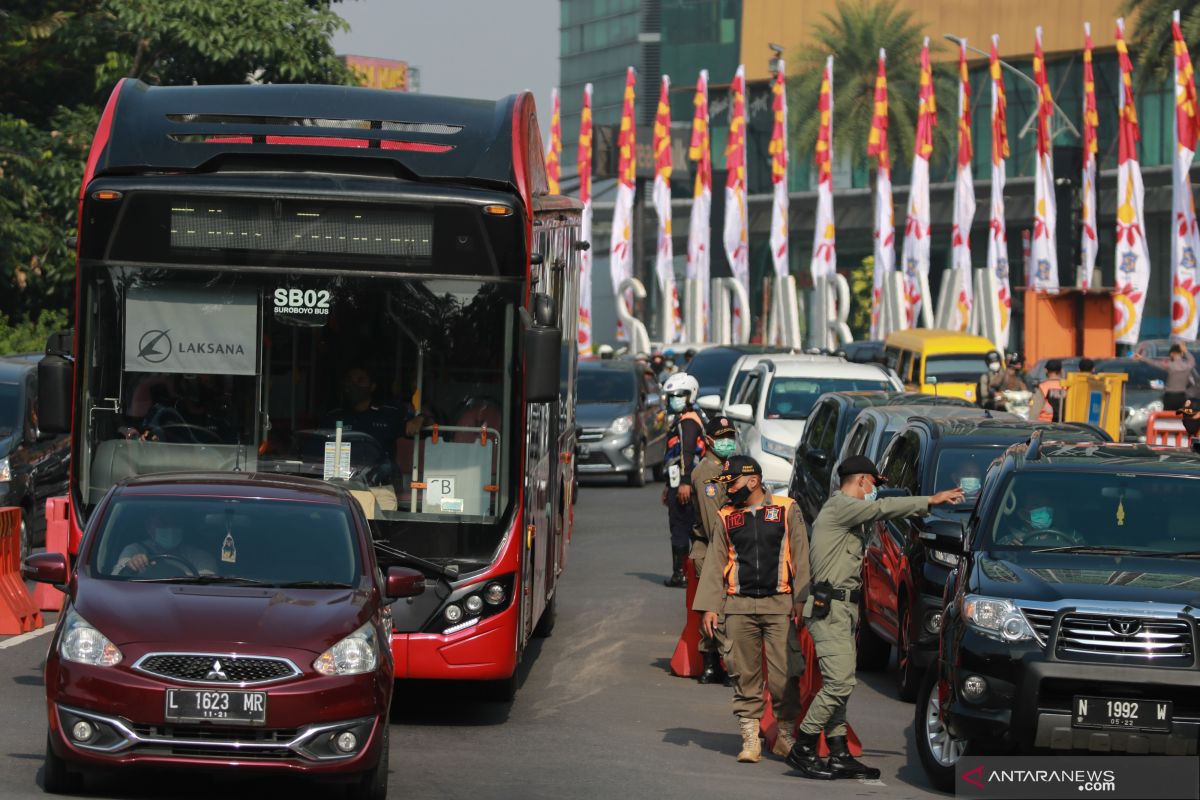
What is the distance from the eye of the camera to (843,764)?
10.2 metres

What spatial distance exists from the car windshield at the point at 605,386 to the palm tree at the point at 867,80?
4032 cm

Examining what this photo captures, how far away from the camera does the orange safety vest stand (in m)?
10.5

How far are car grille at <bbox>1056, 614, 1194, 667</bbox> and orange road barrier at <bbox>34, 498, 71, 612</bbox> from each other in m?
8.51

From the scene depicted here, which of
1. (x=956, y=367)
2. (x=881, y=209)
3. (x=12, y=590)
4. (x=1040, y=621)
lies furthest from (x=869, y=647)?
(x=881, y=209)

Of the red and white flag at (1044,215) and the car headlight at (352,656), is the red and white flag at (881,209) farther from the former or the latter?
the car headlight at (352,656)

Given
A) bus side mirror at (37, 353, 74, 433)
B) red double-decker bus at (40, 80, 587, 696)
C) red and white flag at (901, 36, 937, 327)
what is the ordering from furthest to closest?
red and white flag at (901, 36, 937, 327)
red double-decker bus at (40, 80, 587, 696)
bus side mirror at (37, 353, 74, 433)

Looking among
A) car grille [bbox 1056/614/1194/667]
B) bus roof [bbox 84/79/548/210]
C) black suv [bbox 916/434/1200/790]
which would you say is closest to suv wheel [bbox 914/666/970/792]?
black suv [bbox 916/434/1200/790]

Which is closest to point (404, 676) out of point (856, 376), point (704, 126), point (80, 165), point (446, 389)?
point (446, 389)

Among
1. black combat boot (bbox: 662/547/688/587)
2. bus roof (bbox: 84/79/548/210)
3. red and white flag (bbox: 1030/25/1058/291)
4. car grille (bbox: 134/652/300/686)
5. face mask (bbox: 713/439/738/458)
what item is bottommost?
black combat boot (bbox: 662/547/688/587)

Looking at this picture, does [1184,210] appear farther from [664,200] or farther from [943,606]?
[943,606]

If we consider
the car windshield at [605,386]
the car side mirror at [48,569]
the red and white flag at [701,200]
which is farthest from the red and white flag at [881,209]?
the car side mirror at [48,569]

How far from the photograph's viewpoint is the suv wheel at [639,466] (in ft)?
101

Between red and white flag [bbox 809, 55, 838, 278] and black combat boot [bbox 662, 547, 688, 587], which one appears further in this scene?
red and white flag [bbox 809, 55, 838, 278]

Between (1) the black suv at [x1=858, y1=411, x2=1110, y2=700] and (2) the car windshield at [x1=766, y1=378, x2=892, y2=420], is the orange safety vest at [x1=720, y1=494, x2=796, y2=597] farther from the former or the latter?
(2) the car windshield at [x1=766, y1=378, x2=892, y2=420]
